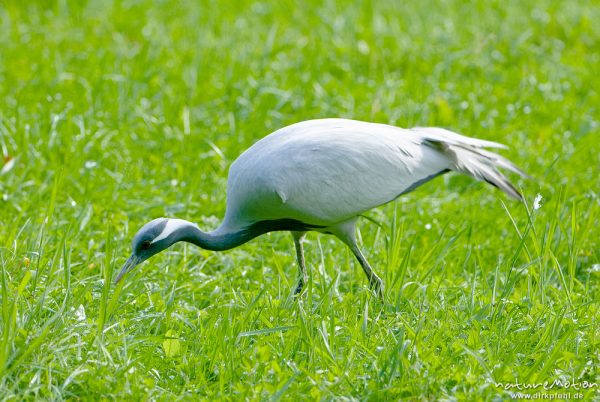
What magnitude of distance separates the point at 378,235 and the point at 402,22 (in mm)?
3414

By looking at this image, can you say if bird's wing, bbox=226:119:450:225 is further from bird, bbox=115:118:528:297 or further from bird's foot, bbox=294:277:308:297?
bird's foot, bbox=294:277:308:297

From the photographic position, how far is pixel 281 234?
4.93 m

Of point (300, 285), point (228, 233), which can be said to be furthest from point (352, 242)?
point (228, 233)

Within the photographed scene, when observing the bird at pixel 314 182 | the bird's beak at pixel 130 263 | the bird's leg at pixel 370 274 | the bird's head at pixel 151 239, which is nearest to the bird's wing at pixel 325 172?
the bird at pixel 314 182

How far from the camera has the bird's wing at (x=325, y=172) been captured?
3.90 metres

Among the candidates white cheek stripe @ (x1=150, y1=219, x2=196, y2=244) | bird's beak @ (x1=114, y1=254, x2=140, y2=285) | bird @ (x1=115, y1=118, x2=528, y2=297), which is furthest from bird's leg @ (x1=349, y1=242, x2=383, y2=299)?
bird's beak @ (x1=114, y1=254, x2=140, y2=285)

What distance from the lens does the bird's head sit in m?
3.79

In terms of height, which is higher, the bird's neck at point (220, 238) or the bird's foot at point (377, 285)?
the bird's neck at point (220, 238)

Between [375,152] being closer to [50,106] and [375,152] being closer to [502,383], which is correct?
[502,383]

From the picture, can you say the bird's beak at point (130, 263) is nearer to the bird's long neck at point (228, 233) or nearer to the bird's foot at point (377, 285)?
the bird's long neck at point (228, 233)

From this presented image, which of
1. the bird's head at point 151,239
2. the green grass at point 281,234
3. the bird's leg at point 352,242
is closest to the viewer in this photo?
the green grass at point 281,234

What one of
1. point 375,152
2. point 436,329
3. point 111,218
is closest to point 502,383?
point 436,329

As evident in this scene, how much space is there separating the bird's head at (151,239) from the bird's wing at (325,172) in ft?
0.97

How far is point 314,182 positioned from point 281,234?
102cm
